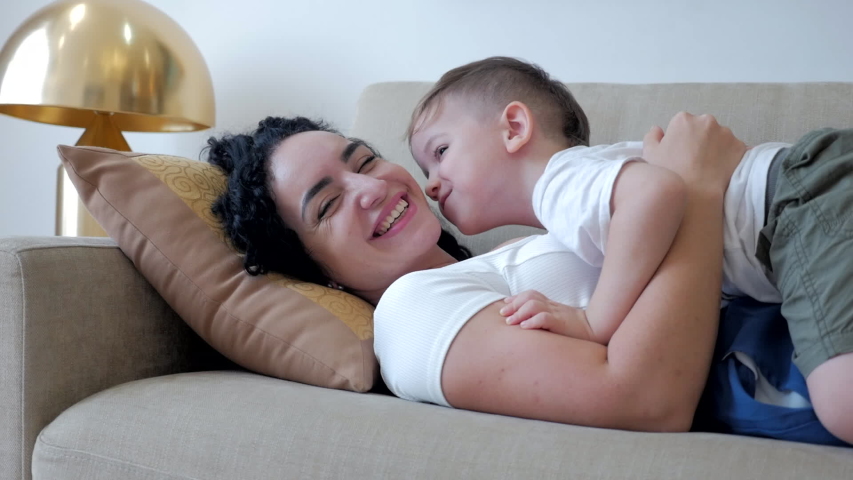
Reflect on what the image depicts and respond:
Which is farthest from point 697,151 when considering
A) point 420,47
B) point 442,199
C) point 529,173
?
point 420,47

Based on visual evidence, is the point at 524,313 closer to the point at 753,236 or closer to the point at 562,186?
the point at 562,186

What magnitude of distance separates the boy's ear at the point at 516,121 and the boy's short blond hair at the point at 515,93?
0.04 m

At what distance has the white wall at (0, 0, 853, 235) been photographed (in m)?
1.88

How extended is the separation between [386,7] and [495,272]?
1.45m

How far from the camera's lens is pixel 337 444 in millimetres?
881

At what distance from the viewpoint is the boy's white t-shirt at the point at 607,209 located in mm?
981

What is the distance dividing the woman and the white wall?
0.92 meters

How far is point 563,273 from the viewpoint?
1099 millimetres

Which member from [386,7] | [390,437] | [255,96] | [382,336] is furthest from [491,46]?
[390,437]

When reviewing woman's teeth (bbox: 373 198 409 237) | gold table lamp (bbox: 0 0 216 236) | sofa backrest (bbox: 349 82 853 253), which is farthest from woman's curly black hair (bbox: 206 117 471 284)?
gold table lamp (bbox: 0 0 216 236)

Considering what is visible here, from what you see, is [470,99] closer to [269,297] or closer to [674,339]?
[269,297]

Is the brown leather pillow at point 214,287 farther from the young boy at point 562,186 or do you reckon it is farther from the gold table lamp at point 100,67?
the gold table lamp at point 100,67

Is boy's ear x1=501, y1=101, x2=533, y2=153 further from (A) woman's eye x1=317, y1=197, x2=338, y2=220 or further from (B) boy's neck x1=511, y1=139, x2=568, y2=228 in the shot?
(A) woman's eye x1=317, y1=197, x2=338, y2=220

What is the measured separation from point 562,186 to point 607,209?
10 centimetres
